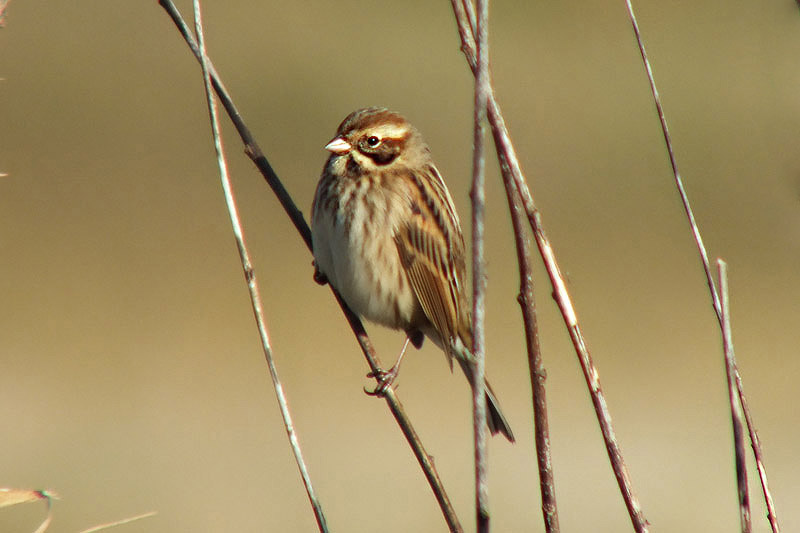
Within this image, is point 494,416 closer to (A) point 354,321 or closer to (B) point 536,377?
(A) point 354,321

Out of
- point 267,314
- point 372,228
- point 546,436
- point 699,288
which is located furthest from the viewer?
point 699,288

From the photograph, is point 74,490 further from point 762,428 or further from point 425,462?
point 425,462

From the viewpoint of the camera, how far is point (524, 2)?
1847 centimetres

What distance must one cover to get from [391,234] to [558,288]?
75.5 inches

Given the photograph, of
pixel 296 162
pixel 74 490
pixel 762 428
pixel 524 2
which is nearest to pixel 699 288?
pixel 762 428

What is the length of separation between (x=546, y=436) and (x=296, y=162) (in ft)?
41.1

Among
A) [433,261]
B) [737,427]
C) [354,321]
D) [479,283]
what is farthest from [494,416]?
[479,283]

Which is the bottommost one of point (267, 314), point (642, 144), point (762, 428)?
point (762, 428)

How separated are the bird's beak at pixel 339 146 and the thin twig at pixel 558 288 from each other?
1.70 m

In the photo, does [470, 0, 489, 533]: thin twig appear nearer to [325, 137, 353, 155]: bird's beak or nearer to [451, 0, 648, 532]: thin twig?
[451, 0, 648, 532]: thin twig

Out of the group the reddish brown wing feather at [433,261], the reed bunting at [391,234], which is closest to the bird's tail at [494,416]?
the reed bunting at [391,234]

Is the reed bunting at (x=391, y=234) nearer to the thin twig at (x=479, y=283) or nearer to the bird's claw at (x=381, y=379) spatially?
the bird's claw at (x=381, y=379)

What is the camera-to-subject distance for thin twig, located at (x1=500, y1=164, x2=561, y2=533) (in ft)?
6.79

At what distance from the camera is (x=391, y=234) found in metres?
4.09
